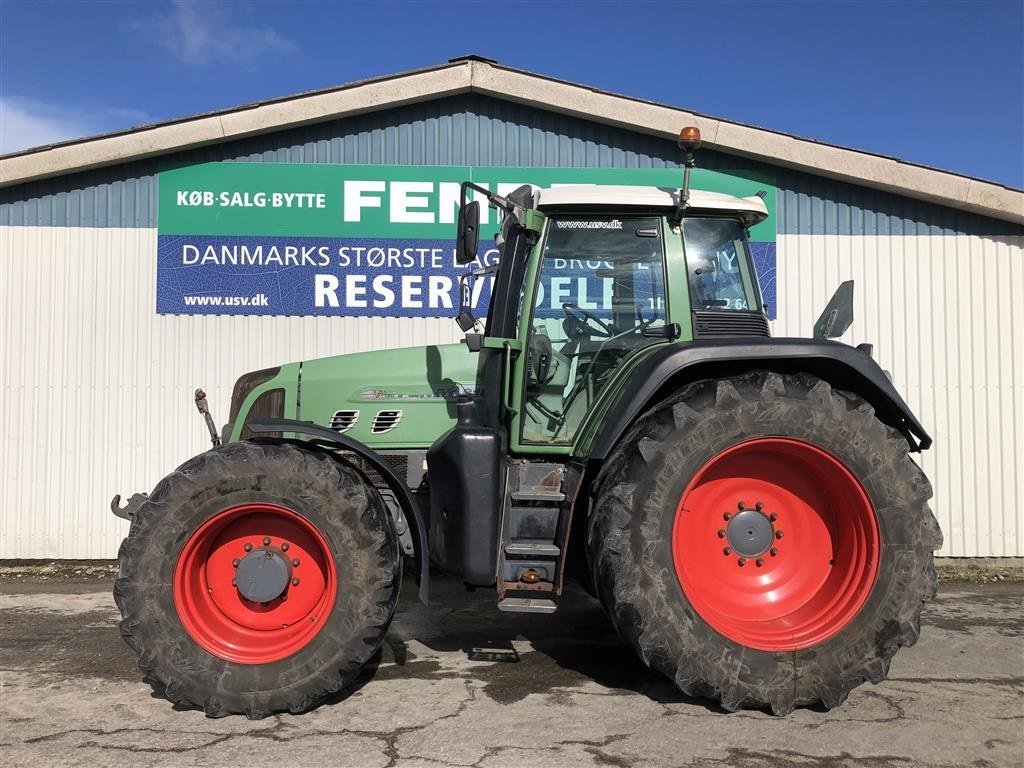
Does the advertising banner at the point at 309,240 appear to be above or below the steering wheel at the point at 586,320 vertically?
above

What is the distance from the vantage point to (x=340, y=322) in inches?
278

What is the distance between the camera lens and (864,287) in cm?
710

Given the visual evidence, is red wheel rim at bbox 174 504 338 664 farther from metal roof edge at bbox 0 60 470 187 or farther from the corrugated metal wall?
metal roof edge at bbox 0 60 470 187

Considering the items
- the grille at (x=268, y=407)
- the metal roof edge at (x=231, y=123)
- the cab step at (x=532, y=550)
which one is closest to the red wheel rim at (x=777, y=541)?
the cab step at (x=532, y=550)

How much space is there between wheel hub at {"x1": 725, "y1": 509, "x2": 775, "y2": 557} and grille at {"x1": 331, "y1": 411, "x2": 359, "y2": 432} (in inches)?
84.4

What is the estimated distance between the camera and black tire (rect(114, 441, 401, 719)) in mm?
3311

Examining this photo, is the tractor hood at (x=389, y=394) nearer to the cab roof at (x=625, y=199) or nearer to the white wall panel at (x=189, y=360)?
the cab roof at (x=625, y=199)

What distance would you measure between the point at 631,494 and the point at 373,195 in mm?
4850

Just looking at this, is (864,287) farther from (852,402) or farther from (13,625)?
(13,625)

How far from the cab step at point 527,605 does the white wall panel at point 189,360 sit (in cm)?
393

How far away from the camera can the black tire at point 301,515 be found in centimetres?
331

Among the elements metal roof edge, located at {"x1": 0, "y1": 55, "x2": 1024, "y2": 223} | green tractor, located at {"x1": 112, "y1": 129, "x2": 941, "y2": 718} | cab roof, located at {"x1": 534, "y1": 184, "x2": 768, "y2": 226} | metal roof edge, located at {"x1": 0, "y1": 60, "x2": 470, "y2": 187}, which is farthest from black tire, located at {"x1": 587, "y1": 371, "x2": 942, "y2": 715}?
metal roof edge, located at {"x1": 0, "y1": 60, "x2": 470, "y2": 187}

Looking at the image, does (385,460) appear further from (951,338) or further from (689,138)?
(951,338)

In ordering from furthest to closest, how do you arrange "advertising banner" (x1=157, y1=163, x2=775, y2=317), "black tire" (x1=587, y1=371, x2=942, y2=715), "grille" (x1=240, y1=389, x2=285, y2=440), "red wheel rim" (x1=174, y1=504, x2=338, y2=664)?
"advertising banner" (x1=157, y1=163, x2=775, y2=317)
"grille" (x1=240, y1=389, x2=285, y2=440)
"red wheel rim" (x1=174, y1=504, x2=338, y2=664)
"black tire" (x1=587, y1=371, x2=942, y2=715)
